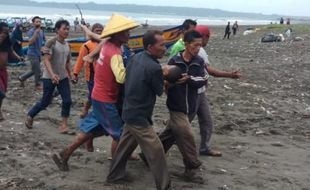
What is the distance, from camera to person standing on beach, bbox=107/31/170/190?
5039 millimetres

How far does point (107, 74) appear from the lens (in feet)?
18.1

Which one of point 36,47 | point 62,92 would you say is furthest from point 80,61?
point 36,47

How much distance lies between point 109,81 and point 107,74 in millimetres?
81

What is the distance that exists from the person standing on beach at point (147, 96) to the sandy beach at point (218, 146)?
0.49 m

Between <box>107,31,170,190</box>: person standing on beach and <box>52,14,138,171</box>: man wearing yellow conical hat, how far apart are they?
0.77 ft

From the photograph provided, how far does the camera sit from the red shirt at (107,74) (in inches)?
Result: 213

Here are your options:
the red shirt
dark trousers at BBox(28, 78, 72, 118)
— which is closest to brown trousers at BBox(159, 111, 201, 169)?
the red shirt

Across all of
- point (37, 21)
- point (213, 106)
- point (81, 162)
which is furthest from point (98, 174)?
point (37, 21)

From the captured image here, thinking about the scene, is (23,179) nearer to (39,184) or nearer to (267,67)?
(39,184)

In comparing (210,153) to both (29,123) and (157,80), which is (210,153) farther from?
(29,123)

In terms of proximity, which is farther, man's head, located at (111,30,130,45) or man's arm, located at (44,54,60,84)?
man's arm, located at (44,54,60,84)

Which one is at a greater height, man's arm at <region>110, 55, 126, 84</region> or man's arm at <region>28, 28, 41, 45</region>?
man's arm at <region>110, 55, 126, 84</region>

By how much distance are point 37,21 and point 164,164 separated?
263 inches

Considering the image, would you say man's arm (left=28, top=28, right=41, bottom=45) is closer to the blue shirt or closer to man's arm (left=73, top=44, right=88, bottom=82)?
the blue shirt
